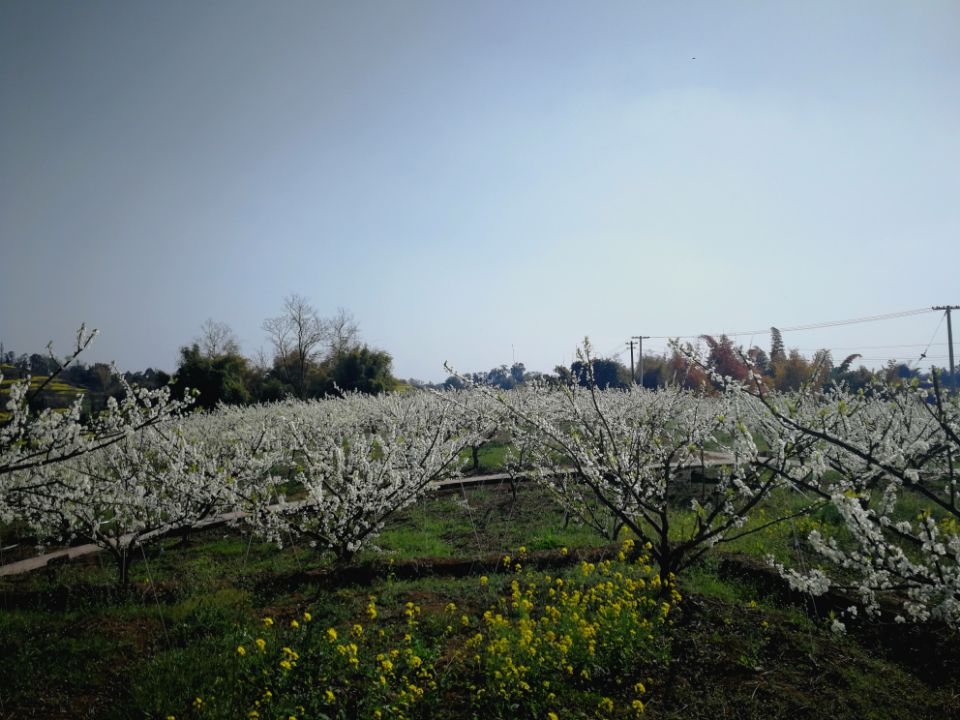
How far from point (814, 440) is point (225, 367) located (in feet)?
114

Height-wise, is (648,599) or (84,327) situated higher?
(84,327)

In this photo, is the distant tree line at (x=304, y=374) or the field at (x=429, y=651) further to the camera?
the distant tree line at (x=304, y=374)

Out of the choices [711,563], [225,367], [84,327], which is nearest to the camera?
[84,327]

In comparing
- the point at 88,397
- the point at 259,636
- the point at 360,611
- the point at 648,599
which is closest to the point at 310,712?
the point at 259,636

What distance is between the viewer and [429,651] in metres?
5.07

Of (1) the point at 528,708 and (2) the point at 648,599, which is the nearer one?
(1) the point at 528,708

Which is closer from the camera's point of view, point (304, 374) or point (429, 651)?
point (429, 651)

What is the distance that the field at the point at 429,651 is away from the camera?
441cm

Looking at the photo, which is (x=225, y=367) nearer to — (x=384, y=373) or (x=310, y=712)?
(x=384, y=373)

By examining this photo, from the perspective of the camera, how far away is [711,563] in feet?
25.6

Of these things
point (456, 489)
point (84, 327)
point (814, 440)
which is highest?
point (84, 327)

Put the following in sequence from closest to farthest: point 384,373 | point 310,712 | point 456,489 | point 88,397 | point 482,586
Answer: point 310,712 → point 482,586 → point 456,489 → point 384,373 → point 88,397

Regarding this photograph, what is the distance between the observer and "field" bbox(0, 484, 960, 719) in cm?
441

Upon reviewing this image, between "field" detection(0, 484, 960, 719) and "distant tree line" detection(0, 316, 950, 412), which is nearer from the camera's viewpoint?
"field" detection(0, 484, 960, 719)
